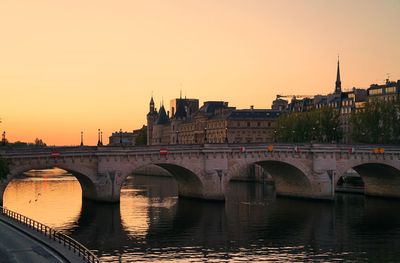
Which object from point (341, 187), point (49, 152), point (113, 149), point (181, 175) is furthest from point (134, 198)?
point (341, 187)

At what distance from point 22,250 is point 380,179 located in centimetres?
7622

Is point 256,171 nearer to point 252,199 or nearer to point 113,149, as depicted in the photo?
point 252,199

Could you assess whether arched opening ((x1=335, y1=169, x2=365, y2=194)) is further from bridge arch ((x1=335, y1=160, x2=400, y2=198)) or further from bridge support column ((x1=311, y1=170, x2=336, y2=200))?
bridge support column ((x1=311, y1=170, x2=336, y2=200))

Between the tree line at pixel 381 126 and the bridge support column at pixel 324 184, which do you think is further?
the tree line at pixel 381 126

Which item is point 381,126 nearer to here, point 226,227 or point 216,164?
point 216,164

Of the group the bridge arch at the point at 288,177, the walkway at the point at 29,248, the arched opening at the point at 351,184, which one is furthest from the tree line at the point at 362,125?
the walkway at the point at 29,248

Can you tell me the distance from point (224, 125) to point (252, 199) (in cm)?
8222

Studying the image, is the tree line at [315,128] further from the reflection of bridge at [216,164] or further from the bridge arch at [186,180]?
the bridge arch at [186,180]

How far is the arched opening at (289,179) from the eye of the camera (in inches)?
3812

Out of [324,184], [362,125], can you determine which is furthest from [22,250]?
[362,125]

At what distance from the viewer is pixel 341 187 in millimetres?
114438

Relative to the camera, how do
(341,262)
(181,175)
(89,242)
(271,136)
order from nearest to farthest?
(341,262) → (89,242) → (181,175) → (271,136)

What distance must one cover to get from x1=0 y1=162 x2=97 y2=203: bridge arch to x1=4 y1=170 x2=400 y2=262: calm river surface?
2.28m

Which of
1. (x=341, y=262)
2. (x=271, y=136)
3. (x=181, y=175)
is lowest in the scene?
(x=341, y=262)
